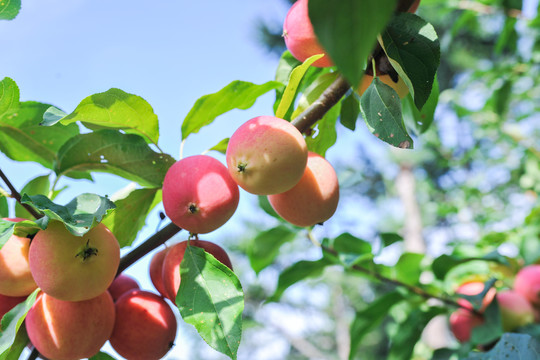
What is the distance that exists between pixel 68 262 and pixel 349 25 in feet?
1.26

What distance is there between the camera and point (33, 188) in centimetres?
67

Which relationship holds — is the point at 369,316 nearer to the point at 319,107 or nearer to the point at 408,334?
the point at 408,334

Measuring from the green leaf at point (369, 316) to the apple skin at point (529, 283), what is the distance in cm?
35

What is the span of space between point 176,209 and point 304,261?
0.53m

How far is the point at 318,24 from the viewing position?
20cm

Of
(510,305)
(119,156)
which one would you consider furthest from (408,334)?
(119,156)

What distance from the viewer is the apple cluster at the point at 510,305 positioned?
97 centimetres

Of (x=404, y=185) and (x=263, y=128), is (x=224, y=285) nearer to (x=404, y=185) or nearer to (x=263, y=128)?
(x=263, y=128)

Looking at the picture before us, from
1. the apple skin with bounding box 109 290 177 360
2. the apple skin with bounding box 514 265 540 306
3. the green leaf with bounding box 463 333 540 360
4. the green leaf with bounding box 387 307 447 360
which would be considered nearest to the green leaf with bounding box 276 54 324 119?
the apple skin with bounding box 109 290 177 360

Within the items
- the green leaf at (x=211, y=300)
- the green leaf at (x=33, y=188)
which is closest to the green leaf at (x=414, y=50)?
the green leaf at (x=211, y=300)

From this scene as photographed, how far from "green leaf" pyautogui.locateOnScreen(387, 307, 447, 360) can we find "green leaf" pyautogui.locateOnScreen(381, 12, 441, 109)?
64 cm

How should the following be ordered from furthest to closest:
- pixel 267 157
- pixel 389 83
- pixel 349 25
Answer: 1. pixel 389 83
2. pixel 267 157
3. pixel 349 25

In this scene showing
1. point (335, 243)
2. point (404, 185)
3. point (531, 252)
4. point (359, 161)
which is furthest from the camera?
point (359, 161)

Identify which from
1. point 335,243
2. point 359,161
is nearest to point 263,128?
point 335,243
